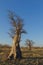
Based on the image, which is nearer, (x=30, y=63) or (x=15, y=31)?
(x=30, y=63)

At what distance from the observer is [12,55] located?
25.7 metres

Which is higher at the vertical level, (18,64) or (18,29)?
(18,29)

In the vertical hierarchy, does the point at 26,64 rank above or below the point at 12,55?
below

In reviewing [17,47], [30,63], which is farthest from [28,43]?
[30,63]

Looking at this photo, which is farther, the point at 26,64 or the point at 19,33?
the point at 19,33

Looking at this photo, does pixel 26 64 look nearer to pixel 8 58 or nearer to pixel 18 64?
pixel 18 64

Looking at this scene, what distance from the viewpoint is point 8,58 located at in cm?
2511

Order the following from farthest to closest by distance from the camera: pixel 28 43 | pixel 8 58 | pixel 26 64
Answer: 1. pixel 28 43
2. pixel 8 58
3. pixel 26 64

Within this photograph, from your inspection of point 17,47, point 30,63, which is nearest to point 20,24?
point 17,47

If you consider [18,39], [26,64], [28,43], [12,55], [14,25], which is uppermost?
[28,43]

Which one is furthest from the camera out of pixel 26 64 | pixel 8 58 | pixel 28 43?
pixel 28 43

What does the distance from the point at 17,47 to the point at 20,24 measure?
2.85m

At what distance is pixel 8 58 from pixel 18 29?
3.66 meters

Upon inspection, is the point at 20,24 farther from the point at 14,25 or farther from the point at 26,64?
the point at 26,64
